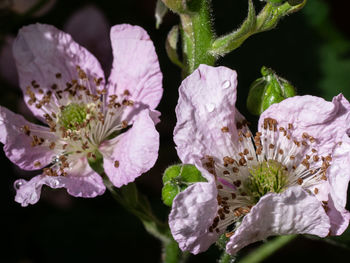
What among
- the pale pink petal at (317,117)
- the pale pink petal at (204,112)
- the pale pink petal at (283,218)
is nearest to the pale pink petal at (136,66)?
the pale pink petal at (204,112)

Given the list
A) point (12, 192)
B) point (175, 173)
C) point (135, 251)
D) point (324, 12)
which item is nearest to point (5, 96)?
point (12, 192)

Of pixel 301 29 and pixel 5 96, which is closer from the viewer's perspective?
pixel 5 96

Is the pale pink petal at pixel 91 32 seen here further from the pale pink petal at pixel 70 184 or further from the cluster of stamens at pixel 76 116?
the pale pink petal at pixel 70 184

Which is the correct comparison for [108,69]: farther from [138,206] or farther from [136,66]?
[138,206]

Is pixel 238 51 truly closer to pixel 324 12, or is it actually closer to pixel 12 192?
pixel 324 12

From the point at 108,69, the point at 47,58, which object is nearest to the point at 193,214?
the point at 47,58
